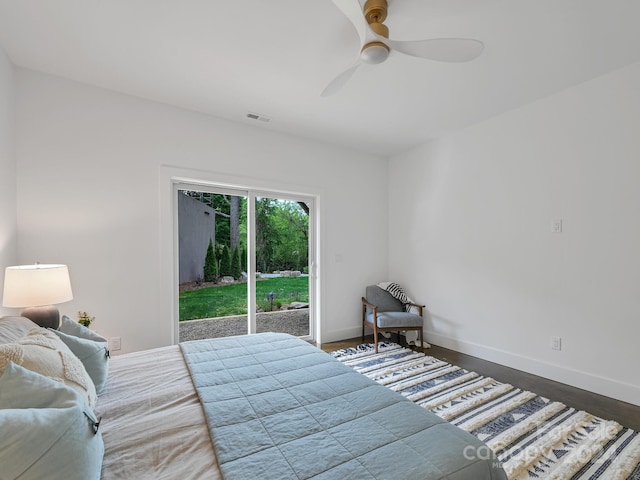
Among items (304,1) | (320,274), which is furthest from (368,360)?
(304,1)

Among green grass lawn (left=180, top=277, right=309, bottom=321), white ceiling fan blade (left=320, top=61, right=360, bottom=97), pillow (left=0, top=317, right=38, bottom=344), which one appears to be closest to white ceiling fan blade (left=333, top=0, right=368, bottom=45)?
white ceiling fan blade (left=320, top=61, right=360, bottom=97)

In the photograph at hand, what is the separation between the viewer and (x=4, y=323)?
1.55 m

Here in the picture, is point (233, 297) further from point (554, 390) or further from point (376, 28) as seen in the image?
point (554, 390)

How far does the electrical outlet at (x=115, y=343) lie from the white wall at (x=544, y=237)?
141 inches

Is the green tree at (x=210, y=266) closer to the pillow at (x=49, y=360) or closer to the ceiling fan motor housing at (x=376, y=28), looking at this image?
the pillow at (x=49, y=360)

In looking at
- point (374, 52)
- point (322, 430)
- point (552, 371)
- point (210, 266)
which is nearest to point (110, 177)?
point (210, 266)

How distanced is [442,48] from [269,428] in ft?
7.19

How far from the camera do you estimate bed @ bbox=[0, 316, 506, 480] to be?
37.8 inches

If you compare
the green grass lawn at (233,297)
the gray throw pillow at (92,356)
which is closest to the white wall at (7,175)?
the gray throw pillow at (92,356)

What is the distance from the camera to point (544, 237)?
2.92 metres

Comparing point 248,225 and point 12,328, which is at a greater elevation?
point 248,225

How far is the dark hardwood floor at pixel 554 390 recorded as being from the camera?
2225 mm

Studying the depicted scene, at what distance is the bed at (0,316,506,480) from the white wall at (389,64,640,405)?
2370mm

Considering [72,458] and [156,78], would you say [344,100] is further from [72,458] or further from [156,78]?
[72,458]
